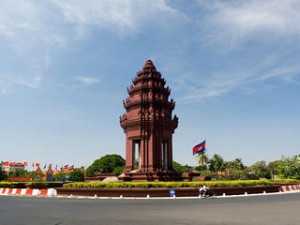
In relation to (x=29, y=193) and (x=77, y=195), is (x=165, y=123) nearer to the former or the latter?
(x=77, y=195)

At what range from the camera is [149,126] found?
40.3 meters

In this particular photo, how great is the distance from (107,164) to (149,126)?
215 feet

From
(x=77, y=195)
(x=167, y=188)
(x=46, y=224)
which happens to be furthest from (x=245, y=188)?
(x=46, y=224)

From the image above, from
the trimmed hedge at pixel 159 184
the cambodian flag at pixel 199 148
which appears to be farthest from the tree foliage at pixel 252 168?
the trimmed hedge at pixel 159 184

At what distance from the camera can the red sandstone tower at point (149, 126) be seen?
3934 cm

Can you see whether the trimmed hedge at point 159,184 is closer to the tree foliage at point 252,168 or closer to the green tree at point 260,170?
the tree foliage at point 252,168

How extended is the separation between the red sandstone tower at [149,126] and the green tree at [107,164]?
60136 mm

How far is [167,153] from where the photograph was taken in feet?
141

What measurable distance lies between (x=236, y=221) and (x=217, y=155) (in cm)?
8208

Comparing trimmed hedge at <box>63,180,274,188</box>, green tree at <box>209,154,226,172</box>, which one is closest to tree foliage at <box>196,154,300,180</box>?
green tree at <box>209,154,226,172</box>

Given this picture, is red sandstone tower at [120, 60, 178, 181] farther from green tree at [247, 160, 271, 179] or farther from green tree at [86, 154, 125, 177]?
green tree at [247, 160, 271, 179]

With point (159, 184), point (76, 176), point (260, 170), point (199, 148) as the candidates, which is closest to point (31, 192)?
point (159, 184)

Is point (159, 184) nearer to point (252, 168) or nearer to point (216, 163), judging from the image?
point (216, 163)

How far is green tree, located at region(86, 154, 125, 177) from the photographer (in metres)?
101
